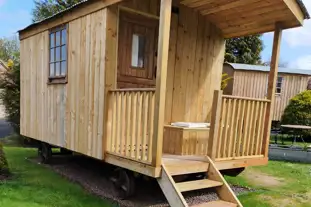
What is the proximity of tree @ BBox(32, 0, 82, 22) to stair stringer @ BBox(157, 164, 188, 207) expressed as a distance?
11323 mm

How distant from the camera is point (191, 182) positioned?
3531 mm

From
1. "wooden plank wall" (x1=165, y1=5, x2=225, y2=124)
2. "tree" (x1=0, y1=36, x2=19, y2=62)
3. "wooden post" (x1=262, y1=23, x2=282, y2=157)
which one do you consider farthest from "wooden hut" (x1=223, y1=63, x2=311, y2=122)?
"tree" (x1=0, y1=36, x2=19, y2=62)

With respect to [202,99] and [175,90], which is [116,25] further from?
[202,99]

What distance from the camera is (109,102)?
4047 millimetres

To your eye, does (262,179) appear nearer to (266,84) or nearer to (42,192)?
(42,192)

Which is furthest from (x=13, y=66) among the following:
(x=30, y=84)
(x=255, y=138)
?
(x=255, y=138)

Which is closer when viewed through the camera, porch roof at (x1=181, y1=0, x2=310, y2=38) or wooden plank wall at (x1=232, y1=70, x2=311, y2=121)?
porch roof at (x1=181, y1=0, x2=310, y2=38)

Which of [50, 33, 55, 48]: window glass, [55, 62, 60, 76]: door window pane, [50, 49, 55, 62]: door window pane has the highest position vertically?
[50, 33, 55, 48]: window glass

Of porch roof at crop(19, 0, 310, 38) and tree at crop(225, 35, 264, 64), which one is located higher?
tree at crop(225, 35, 264, 64)

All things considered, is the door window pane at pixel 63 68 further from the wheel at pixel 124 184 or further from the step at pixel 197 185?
the step at pixel 197 185

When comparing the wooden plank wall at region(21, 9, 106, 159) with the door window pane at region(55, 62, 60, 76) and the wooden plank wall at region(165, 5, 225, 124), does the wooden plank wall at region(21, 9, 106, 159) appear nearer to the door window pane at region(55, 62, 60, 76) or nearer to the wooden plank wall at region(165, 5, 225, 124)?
the door window pane at region(55, 62, 60, 76)

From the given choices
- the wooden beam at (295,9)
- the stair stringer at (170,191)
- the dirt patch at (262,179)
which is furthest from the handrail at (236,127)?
the wooden beam at (295,9)

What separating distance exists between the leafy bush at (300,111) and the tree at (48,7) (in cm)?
1058

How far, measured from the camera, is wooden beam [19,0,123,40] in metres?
4.05
